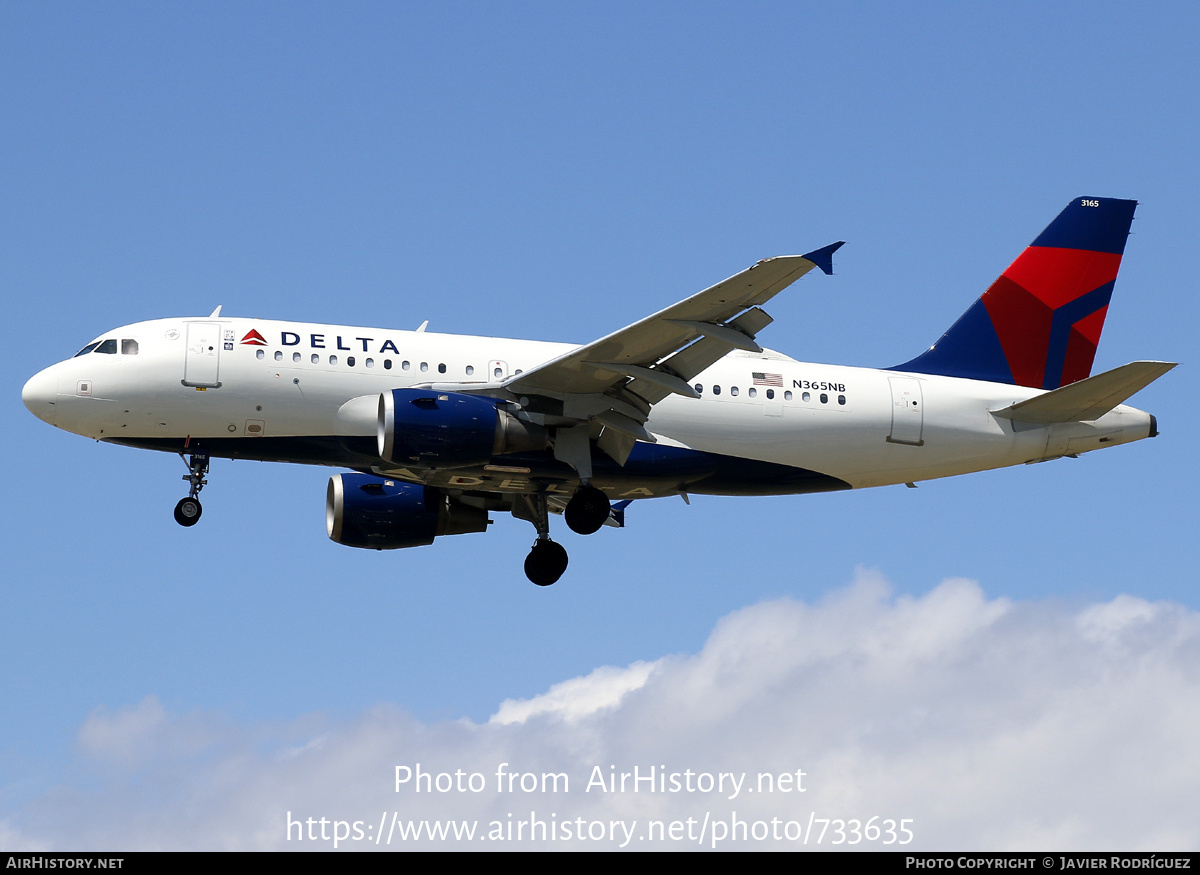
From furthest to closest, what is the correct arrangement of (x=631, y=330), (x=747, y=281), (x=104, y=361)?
(x=104, y=361) → (x=631, y=330) → (x=747, y=281)

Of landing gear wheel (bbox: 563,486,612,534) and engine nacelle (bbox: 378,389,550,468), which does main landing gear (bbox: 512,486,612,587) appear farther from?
engine nacelle (bbox: 378,389,550,468)

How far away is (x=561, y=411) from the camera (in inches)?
1172

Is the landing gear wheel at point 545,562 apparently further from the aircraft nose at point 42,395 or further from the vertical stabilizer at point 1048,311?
the aircraft nose at point 42,395

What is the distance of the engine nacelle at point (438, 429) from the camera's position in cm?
2828

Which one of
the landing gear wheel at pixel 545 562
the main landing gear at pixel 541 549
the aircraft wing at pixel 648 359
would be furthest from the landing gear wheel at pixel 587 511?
the landing gear wheel at pixel 545 562

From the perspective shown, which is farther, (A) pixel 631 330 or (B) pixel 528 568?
(B) pixel 528 568

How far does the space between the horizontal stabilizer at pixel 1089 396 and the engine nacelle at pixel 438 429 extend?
454 inches

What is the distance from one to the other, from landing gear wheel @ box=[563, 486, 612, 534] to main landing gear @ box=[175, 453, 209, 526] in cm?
733

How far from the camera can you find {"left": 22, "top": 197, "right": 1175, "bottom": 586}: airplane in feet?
94.2
